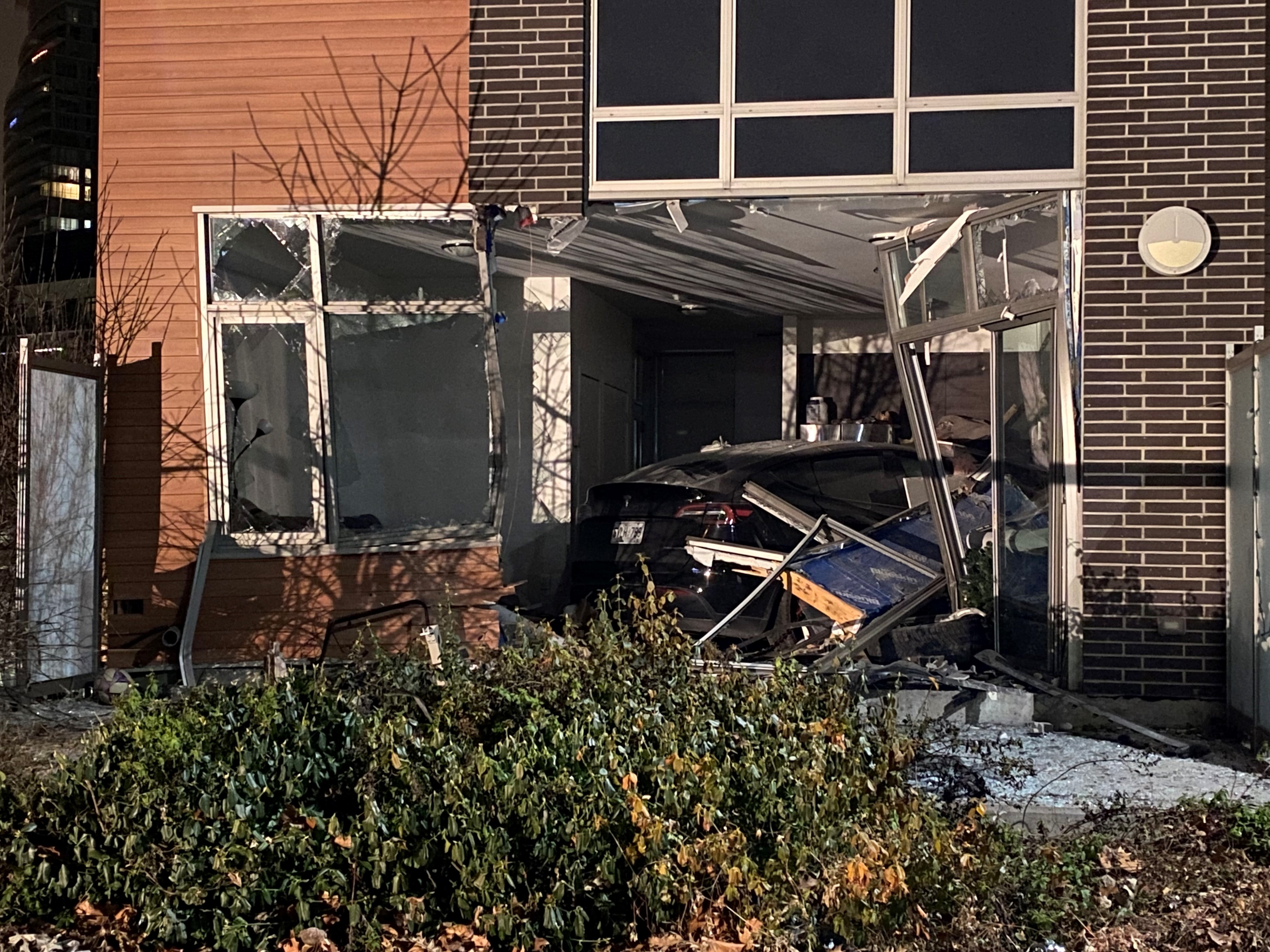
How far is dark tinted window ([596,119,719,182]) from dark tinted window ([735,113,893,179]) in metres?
0.20

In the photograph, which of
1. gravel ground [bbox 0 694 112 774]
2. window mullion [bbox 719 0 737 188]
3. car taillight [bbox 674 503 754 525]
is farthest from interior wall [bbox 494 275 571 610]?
gravel ground [bbox 0 694 112 774]

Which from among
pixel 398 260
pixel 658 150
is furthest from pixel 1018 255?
pixel 398 260

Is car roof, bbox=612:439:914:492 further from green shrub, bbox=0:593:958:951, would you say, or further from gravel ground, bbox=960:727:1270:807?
green shrub, bbox=0:593:958:951

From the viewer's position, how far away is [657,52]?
8594 mm

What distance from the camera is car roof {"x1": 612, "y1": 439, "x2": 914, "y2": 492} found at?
8.91 meters

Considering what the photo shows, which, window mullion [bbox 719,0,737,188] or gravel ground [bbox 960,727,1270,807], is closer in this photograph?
gravel ground [bbox 960,727,1270,807]

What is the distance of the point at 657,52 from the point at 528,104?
91 cm

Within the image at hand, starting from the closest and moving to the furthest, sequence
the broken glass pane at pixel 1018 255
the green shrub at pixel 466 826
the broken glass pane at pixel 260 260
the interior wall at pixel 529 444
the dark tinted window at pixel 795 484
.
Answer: the green shrub at pixel 466 826, the broken glass pane at pixel 1018 255, the dark tinted window at pixel 795 484, the broken glass pane at pixel 260 260, the interior wall at pixel 529 444

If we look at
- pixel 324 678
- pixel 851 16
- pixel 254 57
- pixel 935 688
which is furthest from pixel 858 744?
pixel 254 57

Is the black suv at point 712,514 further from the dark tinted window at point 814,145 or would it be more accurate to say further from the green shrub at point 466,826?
the green shrub at point 466,826

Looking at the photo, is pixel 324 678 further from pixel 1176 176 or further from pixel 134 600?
pixel 1176 176

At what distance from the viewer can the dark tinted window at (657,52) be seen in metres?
8.48

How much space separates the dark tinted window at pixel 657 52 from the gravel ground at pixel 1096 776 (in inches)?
173

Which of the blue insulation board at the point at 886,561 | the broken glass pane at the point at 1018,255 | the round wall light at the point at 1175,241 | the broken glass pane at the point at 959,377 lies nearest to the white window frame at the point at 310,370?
the blue insulation board at the point at 886,561
